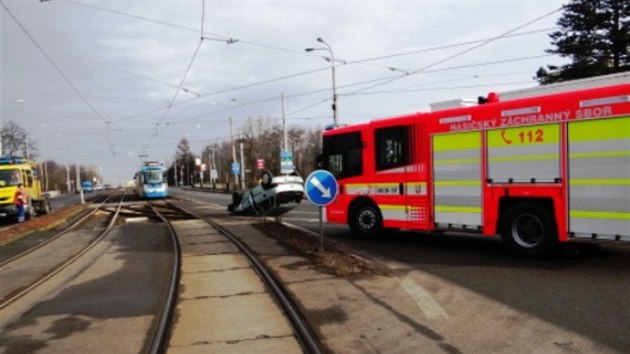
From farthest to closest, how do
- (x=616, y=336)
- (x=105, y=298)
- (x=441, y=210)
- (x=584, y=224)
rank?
(x=441, y=210) < (x=584, y=224) < (x=105, y=298) < (x=616, y=336)

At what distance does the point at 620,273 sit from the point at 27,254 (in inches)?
500

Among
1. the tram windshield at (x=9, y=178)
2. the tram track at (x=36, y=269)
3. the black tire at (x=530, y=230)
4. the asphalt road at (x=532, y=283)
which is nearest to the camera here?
the asphalt road at (x=532, y=283)

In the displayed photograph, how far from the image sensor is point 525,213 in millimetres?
9945

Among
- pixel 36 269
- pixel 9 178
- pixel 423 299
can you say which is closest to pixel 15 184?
pixel 9 178

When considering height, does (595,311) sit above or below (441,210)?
below

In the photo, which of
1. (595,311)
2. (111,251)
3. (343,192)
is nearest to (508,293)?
(595,311)

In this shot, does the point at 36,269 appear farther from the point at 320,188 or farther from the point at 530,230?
the point at 530,230

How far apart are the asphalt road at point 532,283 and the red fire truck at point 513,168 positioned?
56 centimetres

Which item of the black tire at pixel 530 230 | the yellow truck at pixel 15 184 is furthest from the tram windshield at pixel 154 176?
the black tire at pixel 530 230

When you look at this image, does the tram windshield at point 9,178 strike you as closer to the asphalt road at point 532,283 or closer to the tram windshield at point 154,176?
the tram windshield at point 154,176

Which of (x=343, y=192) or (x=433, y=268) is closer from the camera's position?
(x=433, y=268)

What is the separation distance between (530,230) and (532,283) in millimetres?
2175

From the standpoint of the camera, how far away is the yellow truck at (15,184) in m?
26.4

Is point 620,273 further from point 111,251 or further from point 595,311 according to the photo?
point 111,251
